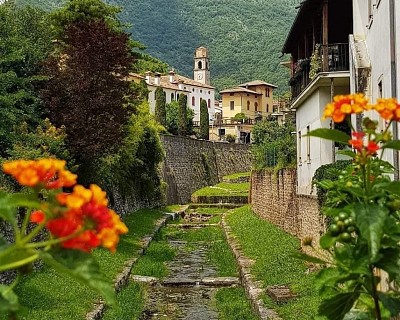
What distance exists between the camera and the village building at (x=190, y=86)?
7625cm

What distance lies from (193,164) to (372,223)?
4610cm

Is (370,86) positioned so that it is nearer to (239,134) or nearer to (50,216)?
(50,216)

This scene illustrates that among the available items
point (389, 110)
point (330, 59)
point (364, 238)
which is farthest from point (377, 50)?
point (364, 238)

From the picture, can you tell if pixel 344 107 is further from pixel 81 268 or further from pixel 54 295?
pixel 54 295

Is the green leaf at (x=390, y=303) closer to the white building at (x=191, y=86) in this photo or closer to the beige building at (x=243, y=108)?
the white building at (x=191, y=86)

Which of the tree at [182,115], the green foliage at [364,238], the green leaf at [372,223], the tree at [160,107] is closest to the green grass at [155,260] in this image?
the green foliage at [364,238]

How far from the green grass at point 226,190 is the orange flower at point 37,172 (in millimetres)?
40088

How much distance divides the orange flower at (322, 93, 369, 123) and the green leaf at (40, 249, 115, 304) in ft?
4.54

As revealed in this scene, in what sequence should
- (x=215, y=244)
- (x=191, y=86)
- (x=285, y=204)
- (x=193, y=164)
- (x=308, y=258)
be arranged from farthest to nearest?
(x=191, y=86), (x=193, y=164), (x=215, y=244), (x=285, y=204), (x=308, y=258)

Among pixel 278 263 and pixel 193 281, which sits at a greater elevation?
pixel 278 263

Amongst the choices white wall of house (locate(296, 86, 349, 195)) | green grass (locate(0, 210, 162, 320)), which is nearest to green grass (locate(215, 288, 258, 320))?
green grass (locate(0, 210, 162, 320))

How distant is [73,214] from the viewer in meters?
1.72

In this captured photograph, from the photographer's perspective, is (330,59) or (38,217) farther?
(330,59)

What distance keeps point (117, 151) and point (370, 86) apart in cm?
1349
